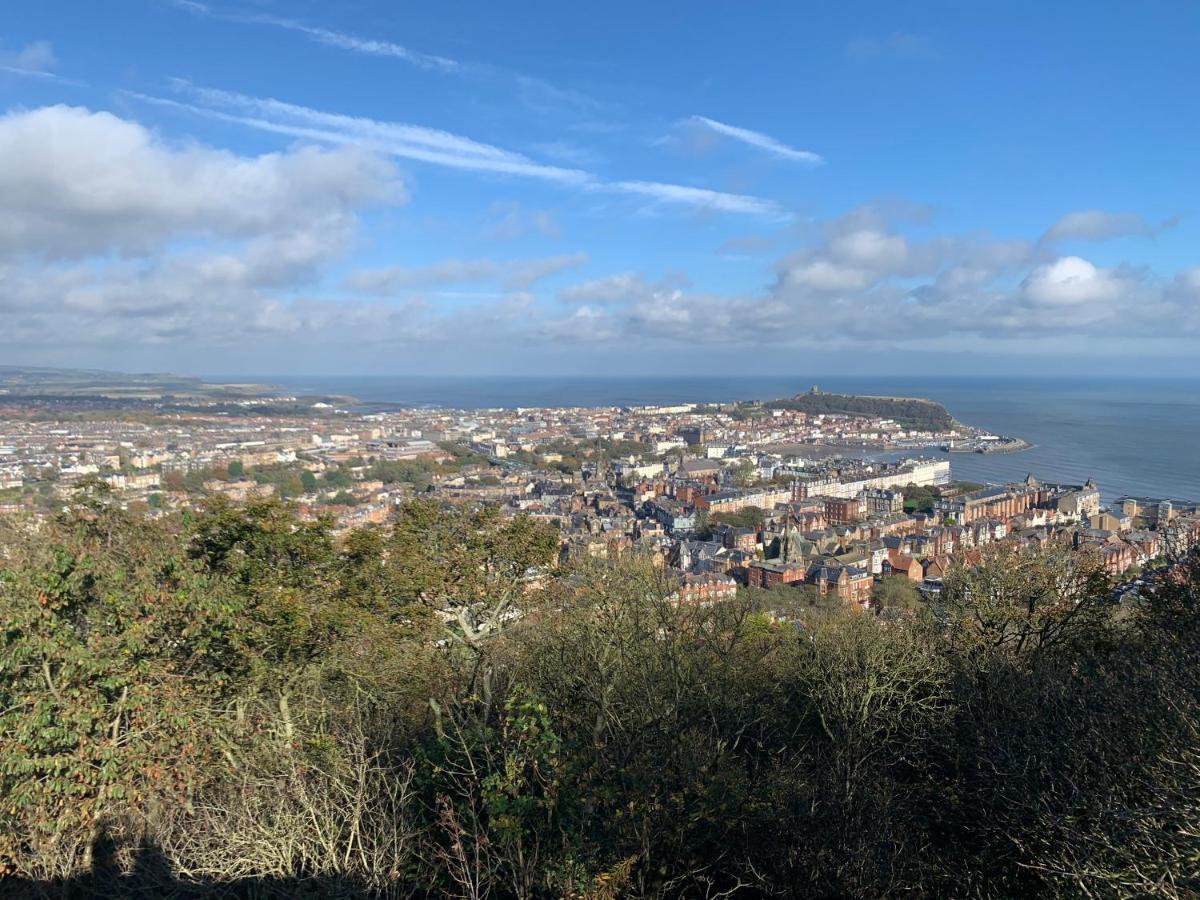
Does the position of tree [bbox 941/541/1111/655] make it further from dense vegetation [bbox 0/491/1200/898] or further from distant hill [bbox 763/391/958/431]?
distant hill [bbox 763/391/958/431]

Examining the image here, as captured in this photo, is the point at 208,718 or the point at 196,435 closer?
the point at 208,718

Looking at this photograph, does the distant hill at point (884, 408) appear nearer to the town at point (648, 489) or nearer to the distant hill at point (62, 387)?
the town at point (648, 489)

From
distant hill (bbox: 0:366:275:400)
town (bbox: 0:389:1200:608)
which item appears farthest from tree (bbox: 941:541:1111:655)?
distant hill (bbox: 0:366:275:400)

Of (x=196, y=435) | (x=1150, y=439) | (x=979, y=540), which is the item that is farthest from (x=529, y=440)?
(x=1150, y=439)

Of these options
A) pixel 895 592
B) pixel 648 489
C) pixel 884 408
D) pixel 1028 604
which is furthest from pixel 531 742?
pixel 884 408

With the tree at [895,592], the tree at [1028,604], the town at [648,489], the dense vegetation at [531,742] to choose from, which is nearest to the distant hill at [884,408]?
the town at [648,489]

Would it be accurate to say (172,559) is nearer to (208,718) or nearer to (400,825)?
(208,718)

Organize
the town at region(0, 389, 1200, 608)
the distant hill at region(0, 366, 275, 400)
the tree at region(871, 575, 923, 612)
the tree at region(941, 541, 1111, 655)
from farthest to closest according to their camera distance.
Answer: the distant hill at region(0, 366, 275, 400) → the town at region(0, 389, 1200, 608) → the tree at region(871, 575, 923, 612) → the tree at region(941, 541, 1111, 655)
